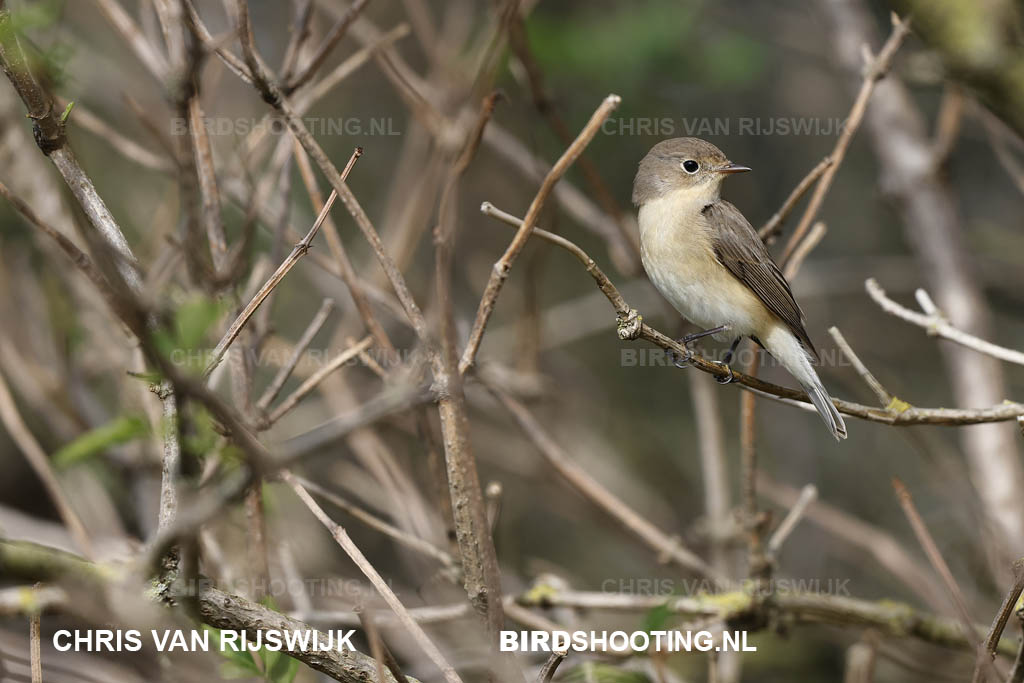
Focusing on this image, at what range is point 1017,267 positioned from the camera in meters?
5.52

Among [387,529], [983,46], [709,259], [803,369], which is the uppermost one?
[709,259]

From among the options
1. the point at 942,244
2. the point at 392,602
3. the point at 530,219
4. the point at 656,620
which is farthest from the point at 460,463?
the point at 942,244

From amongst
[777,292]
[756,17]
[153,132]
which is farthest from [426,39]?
[756,17]

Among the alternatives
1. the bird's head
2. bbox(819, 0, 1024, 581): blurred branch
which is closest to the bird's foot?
the bird's head

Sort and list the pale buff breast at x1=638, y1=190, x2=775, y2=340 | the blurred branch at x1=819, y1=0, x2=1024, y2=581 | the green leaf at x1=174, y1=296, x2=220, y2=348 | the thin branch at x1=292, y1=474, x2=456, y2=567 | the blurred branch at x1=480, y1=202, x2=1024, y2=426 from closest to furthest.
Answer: the green leaf at x1=174, y1=296, x2=220, y2=348, the blurred branch at x1=480, y1=202, x2=1024, y2=426, the thin branch at x1=292, y1=474, x2=456, y2=567, the pale buff breast at x1=638, y1=190, x2=775, y2=340, the blurred branch at x1=819, y1=0, x2=1024, y2=581

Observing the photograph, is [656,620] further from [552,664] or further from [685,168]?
[685,168]

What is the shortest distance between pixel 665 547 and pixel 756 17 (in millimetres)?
4701

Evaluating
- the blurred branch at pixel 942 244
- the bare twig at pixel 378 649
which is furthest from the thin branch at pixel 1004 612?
the blurred branch at pixel 942 244

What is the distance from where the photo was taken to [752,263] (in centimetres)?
378

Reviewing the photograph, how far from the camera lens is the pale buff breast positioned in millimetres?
3715

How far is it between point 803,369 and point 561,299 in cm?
361

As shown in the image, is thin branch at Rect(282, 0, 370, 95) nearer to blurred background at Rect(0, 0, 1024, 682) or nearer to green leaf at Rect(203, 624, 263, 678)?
blurred background at Rect(0, 0, 1024, 682)

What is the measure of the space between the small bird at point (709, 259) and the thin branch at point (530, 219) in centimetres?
178

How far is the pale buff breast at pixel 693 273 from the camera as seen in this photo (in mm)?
3715
